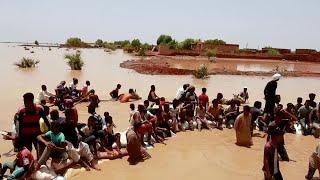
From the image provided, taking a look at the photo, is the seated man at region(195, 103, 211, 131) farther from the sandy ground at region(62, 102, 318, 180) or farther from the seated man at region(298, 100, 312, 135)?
the seated man at region(298, 100, 312, 135)

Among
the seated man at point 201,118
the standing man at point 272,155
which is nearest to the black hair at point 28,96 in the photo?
the standing man at point 272,155

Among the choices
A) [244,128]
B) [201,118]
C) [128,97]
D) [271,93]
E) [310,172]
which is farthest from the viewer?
[128,97]

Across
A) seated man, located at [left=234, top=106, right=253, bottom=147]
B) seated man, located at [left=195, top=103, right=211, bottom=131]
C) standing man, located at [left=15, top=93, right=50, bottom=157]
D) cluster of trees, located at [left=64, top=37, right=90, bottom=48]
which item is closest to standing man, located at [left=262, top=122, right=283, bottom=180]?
seated man, located at [left=234, top=106, right=253, bottom=147]

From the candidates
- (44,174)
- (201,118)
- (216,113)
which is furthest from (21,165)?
(216,113)

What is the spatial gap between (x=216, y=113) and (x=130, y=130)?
386 cm

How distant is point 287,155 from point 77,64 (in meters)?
25.0

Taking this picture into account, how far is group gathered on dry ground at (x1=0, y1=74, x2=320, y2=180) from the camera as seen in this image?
686cm

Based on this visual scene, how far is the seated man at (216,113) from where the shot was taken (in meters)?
11.6

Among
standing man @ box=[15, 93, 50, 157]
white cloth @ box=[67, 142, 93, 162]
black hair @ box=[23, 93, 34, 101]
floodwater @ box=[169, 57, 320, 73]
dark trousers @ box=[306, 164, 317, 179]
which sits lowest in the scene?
floodwater @ box=[169, 57, 320, 73]

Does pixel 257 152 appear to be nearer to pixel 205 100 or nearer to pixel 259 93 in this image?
pixel 205 100

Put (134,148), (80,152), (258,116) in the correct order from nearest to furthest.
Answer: (80,152), (134,148), (258,116)

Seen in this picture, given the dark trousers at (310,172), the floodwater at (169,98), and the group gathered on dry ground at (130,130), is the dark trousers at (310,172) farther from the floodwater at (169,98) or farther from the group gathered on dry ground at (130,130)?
the floodwater at (169,98)

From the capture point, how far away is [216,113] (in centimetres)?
1170

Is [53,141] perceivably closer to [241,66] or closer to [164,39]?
[241,66]
